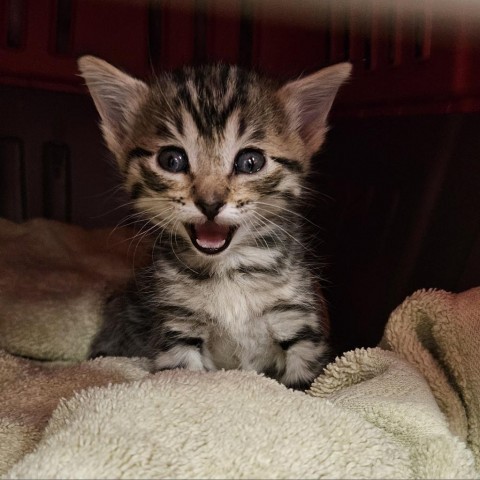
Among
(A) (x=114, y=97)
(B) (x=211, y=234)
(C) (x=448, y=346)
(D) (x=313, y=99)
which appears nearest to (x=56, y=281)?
(A) (x=114, y=97)

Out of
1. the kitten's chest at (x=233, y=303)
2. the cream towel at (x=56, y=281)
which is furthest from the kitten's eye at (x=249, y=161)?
the cream towel at (x=56, y=281)

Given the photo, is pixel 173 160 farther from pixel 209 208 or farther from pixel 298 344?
pixel 298 344

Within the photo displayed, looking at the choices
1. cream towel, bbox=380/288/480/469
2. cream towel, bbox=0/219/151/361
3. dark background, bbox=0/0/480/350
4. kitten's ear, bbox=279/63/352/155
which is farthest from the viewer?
cream towel, bbox=0/219/151/361

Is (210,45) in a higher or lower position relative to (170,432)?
higher

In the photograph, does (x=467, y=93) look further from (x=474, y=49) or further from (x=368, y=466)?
(x=368, y=466)

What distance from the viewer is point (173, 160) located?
3.98 ft

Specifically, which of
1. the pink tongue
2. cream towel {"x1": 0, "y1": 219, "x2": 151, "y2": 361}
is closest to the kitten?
the pink tongue

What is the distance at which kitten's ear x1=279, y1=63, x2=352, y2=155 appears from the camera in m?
1.30

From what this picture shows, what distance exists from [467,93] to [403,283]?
1.42 feet

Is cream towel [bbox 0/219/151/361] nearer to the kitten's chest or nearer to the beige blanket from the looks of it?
the beige blanket

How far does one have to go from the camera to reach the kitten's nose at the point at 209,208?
1.10 m

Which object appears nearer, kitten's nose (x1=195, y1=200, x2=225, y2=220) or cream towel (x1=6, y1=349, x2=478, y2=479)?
cream towel (x1=6, y1=349, x2=478, y2=479)

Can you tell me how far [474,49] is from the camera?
4.52 ft

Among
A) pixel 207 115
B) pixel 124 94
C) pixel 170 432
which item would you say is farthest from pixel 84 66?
pixel 170 432
